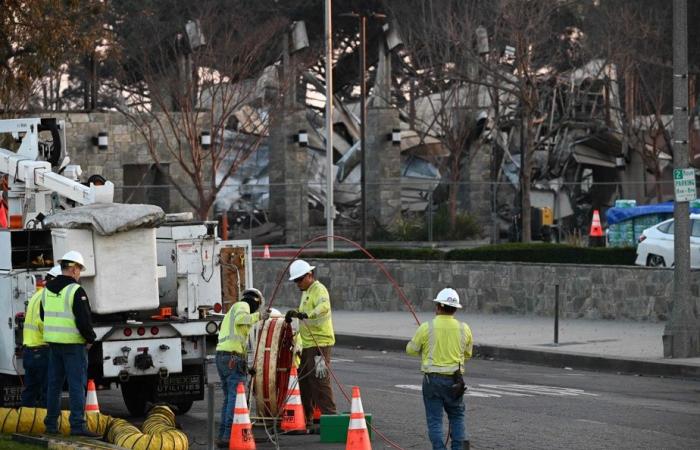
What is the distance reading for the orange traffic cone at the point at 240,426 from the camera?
1231 centimetres

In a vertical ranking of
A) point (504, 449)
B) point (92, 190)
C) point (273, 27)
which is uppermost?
point (273, 27)

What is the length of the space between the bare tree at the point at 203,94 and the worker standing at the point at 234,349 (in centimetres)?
2556

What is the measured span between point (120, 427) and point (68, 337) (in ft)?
3.13

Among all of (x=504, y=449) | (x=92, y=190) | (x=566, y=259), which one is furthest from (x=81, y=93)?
(x=504, y=449)

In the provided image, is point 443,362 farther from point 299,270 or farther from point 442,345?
point 299,270

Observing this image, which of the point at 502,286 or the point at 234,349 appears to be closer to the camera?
the point at 234,349

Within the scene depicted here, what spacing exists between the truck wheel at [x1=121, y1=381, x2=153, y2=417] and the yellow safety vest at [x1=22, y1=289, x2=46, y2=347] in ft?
6.85

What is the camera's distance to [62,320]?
41.7 feet

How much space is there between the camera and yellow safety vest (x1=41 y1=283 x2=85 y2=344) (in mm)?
12711

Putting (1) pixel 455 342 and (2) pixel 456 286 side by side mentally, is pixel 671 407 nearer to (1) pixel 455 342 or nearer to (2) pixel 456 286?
(1) pixel 455 342

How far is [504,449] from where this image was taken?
12812 millimetres

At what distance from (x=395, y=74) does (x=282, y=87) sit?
14.6 metres

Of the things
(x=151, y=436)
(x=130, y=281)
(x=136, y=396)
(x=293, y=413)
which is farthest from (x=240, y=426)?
(x=136, y=396)

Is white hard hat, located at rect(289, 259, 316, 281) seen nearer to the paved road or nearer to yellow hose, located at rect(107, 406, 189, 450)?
the paved road
